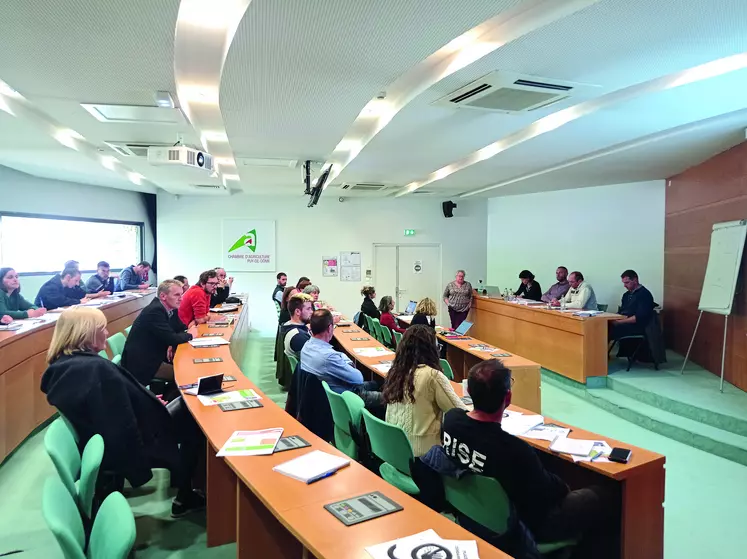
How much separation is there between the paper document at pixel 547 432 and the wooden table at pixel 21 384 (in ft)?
12.0

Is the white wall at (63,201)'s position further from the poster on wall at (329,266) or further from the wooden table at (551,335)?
the wooden table at (551,335)

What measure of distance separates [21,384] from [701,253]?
288 inches

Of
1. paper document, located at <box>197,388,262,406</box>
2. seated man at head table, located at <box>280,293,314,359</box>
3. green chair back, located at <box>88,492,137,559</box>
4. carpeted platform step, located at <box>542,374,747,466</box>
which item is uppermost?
seated man at head table, located at <box>280,293,314,359</box>

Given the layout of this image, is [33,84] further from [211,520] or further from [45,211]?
[45,211]

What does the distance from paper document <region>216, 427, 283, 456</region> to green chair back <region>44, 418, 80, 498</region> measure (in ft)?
1.88

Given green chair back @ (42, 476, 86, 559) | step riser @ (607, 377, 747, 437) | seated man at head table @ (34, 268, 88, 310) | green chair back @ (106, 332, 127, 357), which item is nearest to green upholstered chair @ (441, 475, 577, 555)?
green chair back @ (42, 476, 86, 559)

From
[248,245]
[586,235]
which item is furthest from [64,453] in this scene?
[586,235]

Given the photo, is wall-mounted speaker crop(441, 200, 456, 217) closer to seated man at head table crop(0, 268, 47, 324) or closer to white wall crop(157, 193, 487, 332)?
white wall crop(157, 193, 487, 332)

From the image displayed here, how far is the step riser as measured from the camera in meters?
4.25

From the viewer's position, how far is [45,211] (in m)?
7.97

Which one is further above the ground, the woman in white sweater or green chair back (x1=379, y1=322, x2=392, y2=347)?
the woman in white sweater

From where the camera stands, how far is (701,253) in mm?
6109

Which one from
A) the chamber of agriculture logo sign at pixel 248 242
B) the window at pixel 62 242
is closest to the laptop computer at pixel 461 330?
the chamber of agriculture logo sign at pixel 248 242

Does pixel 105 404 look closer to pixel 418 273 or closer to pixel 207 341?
pixel 207 341
